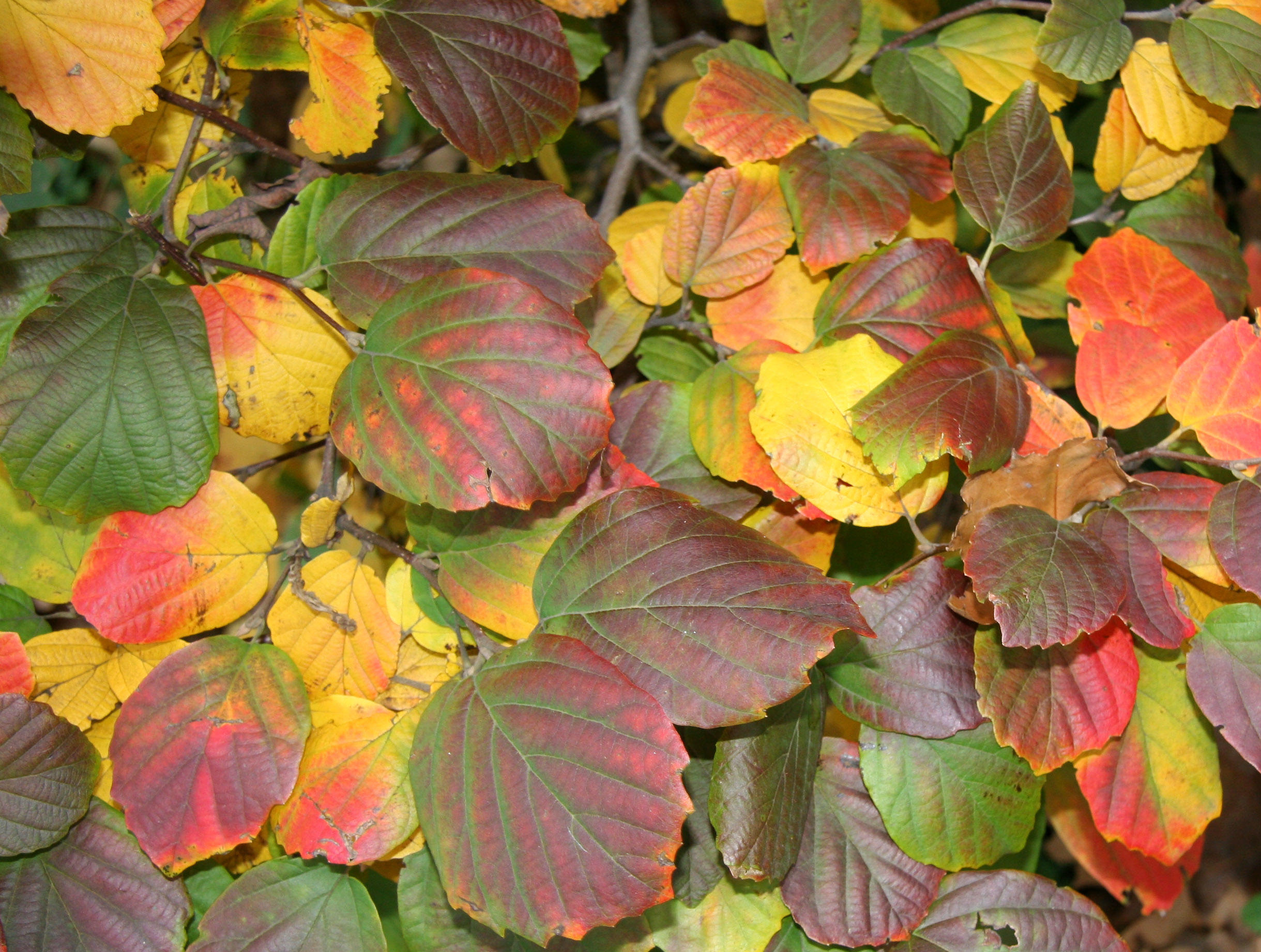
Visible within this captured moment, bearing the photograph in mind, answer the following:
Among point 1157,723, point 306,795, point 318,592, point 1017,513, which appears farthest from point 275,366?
point 1157,723

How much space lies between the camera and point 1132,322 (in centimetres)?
79

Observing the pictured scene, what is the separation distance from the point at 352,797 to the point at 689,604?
0.29 metres

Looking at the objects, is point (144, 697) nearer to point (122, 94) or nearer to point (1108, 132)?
point (122, 94)

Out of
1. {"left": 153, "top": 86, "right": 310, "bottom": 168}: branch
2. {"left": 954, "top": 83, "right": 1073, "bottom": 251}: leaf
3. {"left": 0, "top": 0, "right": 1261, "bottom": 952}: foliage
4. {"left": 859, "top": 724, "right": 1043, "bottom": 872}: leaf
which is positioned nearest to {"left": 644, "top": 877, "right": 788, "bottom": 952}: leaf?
{"left": 0, "top": 0, "right": 1261, "bottom": 952}: foliage

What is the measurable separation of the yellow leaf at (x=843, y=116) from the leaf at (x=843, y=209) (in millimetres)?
70

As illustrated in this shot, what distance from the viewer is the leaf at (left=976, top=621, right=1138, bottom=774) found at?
0.67 m

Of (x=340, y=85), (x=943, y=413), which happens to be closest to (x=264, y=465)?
(x=340, y=85)

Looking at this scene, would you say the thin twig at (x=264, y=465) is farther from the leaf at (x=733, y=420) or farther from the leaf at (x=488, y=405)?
the leaf at (x=733, y=420)

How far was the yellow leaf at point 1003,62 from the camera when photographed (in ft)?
2.85

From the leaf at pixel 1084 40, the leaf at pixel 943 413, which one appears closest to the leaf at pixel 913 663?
the leaf at pixel 943 413

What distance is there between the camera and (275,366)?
72 centimetres

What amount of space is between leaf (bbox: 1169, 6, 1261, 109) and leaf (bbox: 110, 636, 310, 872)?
2.91 ft

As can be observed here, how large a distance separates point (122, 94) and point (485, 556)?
421 millimetres

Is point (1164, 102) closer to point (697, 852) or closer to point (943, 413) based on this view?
point (943, 413)
